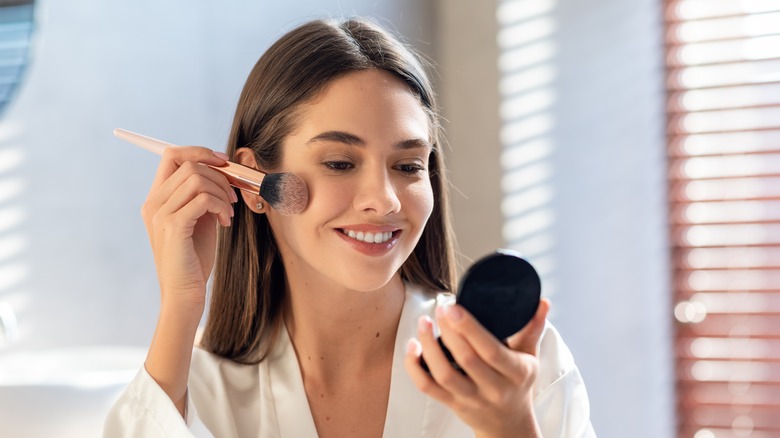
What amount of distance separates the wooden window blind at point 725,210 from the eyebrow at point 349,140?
133 cm

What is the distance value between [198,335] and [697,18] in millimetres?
1437

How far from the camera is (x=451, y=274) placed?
48.4 inches

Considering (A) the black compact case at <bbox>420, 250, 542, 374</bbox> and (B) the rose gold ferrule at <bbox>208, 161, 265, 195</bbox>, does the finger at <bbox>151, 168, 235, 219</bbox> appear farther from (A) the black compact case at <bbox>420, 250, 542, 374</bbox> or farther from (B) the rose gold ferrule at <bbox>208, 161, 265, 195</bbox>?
(A) the black compact case at <bbox>420, 250, 542, 374</bbox>

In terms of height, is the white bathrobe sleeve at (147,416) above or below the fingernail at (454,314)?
below

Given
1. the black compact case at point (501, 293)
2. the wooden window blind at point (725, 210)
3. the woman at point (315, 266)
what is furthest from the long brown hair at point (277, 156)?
Answer: the wooden window blind at point (725, 210)

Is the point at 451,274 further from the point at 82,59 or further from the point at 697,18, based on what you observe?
the point at 697,18

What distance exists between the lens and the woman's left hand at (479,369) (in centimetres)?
63

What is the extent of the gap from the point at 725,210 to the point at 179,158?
1518 millimetres

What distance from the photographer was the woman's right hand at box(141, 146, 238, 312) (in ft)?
3.19

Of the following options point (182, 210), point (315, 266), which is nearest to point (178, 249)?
point (182, 210)

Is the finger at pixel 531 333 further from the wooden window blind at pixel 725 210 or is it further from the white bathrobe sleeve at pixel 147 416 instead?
the wooden window blind at pixel 725 210

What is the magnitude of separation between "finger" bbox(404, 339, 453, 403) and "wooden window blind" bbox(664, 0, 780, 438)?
164cm

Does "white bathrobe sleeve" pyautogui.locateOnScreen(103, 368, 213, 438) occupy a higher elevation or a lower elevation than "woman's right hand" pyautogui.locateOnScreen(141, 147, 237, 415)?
lower

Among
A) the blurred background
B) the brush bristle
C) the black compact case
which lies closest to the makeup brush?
the brush bristle
